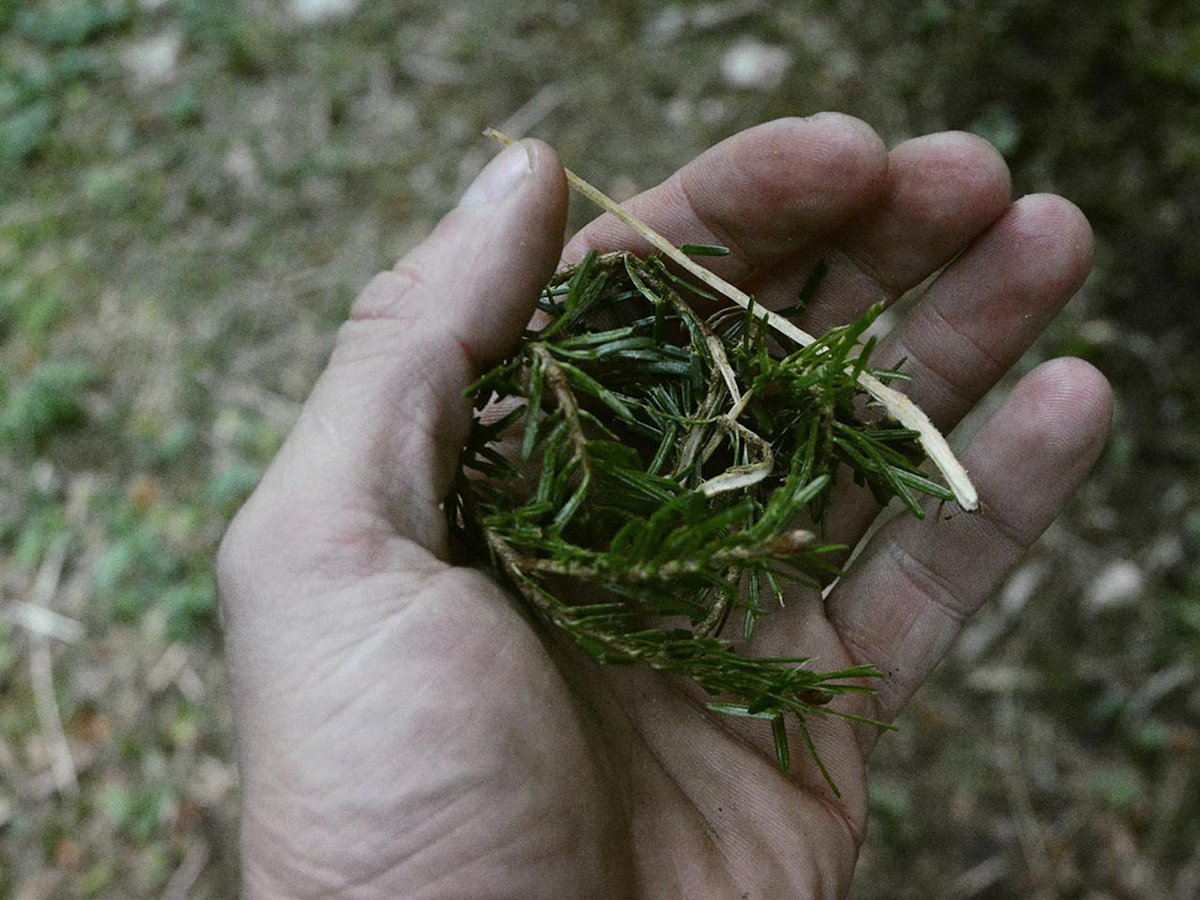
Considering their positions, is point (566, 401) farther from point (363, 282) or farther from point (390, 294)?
point (363, 282)

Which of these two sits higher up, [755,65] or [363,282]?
[755,65]

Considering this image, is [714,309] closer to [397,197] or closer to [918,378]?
[918,378]

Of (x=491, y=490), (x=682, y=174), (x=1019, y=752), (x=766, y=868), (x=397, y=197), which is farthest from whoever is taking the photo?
(x=397, y=197)

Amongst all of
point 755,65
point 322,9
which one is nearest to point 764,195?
point 755,65

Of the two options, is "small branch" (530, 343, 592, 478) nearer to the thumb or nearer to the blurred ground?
the thumb

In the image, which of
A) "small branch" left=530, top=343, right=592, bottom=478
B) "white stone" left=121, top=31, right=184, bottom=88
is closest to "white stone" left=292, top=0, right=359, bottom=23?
"white stone" left=121, top=31, right=184, bottom=88

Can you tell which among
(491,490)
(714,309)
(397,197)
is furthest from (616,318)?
(397,197)
